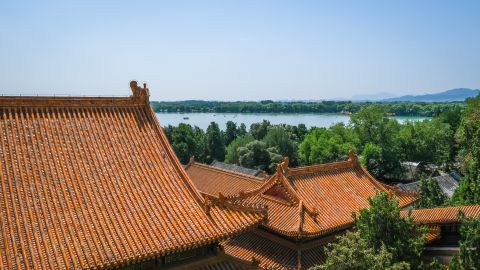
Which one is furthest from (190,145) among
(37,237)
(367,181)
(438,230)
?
(37,237)

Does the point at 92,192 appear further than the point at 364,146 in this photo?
No

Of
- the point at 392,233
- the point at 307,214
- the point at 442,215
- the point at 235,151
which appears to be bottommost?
the point at 235,151

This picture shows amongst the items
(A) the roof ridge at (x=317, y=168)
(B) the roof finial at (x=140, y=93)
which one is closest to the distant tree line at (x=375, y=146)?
(A) the roof ridge at (x=317, y=168)

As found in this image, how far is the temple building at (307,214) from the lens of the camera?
1633 centimetres

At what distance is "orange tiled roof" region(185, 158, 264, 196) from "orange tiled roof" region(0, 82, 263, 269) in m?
9.27

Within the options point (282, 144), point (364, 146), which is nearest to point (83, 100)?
point (364, 146)

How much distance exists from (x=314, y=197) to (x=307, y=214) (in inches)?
59.6

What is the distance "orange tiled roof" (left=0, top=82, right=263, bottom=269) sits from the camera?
953 centimetres

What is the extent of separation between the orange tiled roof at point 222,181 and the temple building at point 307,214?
47cm

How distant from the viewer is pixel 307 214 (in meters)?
17.2

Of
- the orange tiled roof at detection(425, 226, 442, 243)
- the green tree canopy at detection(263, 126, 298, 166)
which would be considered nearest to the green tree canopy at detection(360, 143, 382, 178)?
the green tree canopy at detection(263, 126, 298, 166)

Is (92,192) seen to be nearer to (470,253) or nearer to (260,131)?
(470,253)

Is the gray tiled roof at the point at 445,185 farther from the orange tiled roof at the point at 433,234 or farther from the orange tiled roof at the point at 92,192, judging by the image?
the orange tiled roof at the point at 92,192

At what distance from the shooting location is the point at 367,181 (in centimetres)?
2136
